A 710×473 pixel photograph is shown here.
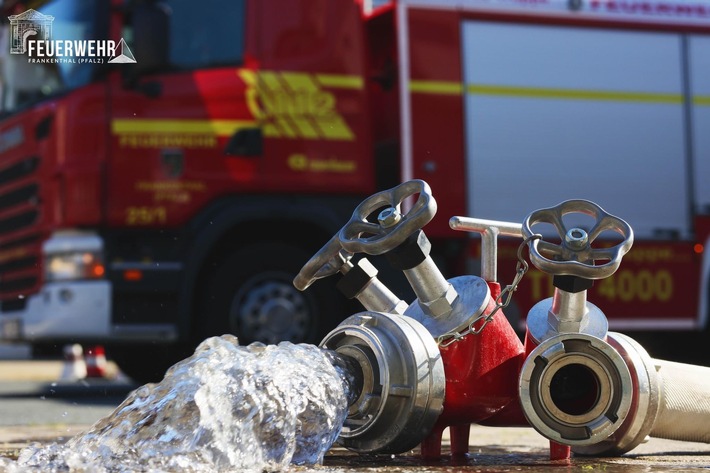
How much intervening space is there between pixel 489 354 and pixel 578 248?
1.28ft

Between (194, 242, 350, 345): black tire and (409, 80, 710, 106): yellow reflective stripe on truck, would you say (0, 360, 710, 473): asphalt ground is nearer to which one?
(194, 242, 350, 345): black tire

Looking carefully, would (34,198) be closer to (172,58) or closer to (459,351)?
(172,58)

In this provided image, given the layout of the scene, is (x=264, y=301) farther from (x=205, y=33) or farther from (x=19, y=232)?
(x=19, y=232)

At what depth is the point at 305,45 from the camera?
7246 mm

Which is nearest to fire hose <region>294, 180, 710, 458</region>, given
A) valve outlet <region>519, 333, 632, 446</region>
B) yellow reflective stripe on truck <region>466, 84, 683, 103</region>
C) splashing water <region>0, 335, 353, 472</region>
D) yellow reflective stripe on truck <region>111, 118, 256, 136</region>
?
valve outlet <region>519, 333, 632, 446</region>

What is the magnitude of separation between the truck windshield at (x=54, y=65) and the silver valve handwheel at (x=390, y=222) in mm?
4196

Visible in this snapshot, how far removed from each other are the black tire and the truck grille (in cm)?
117

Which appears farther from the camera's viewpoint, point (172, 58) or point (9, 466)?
point (172, 58)

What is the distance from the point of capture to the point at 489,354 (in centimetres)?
333

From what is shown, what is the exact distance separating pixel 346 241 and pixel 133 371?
5705 millimetres

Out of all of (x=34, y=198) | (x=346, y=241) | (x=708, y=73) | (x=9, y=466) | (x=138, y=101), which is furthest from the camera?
(x=708, y=73)

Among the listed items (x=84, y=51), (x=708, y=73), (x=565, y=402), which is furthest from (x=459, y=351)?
(x=708, y=73)

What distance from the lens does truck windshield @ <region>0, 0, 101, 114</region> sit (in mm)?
7207

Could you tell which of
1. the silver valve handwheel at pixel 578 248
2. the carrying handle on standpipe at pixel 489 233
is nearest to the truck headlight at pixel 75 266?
the carrying handle on standpipe at pixel 489 233
